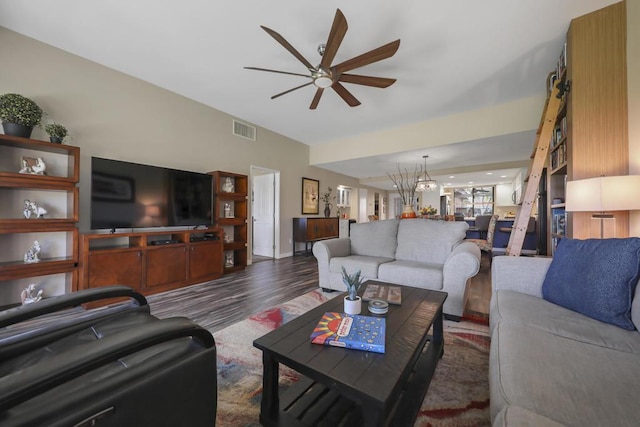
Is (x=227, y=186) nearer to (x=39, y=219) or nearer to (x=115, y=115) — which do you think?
(x=115, y=115)

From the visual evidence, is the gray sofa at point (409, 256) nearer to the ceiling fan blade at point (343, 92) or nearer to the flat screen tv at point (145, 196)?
the ceiling fan blade at point (343, 92)

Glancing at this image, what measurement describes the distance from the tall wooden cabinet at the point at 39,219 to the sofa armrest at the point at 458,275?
12.2 feet

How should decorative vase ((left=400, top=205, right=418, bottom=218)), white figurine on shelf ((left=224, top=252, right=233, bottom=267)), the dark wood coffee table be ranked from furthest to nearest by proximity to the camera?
white figurine on shelf ((left=224, top=252, right=233, bottom=267)), decorative vase ((left=400, top=205, right=418, bottom=218)), the dark wood coffee table

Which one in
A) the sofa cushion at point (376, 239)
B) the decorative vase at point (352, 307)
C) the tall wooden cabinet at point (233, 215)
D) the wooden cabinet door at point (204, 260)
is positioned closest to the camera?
the decorative vase at point (352, 307)

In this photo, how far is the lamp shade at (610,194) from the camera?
1.60 meters

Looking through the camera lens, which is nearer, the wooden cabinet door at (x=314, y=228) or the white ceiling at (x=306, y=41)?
the white ceiling at (x=306, y=41)

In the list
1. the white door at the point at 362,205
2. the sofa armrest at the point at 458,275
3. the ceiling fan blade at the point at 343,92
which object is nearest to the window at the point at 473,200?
the white door at the point at 362,205

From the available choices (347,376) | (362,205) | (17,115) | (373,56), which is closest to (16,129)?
(17,115)

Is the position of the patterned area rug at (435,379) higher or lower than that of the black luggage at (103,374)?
lower

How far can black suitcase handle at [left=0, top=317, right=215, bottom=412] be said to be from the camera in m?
0.55

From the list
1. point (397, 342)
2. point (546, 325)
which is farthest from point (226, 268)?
point (546, 325)

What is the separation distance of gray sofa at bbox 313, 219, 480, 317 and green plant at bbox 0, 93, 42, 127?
10.3ft

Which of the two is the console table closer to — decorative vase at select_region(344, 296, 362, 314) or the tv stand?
the tv stand

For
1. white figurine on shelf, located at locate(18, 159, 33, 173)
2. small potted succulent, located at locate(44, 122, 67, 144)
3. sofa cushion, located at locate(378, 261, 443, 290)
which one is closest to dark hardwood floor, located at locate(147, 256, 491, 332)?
sofa cushion, located at locate(378, 261, 443, 290)
